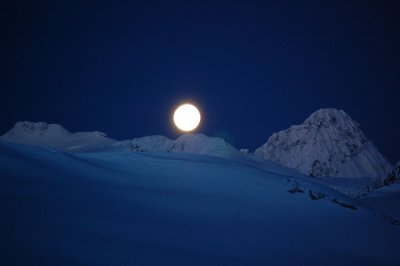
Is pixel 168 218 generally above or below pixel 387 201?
above

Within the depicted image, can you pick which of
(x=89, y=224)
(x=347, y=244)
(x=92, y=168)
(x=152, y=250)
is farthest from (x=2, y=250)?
(x=347, y=244)

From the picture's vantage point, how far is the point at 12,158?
857 centimetres

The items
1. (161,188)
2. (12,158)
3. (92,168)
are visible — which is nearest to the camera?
(12,158)

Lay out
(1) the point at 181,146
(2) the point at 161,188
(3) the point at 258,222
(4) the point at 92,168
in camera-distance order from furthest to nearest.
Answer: (1) the point at 181,146, (4) the point at 92,168, (2) the point at 161,188, (3) the point at 258,222

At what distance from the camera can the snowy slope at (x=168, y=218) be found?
4898mm

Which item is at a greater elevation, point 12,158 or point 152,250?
point 12,158

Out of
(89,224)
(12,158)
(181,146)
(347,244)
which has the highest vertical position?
(181,146)

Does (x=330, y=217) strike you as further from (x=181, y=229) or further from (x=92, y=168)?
(x=92, y=168)

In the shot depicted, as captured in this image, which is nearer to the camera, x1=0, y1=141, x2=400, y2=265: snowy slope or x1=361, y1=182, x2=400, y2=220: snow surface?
x1=0, y1=141, x2=400, y2=265: snowy slope

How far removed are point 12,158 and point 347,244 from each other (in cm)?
879

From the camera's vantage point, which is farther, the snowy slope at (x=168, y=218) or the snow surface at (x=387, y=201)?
the snow surface at (x=387, y=201)

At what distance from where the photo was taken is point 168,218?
6.80 m

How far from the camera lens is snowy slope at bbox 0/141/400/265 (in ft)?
16.1

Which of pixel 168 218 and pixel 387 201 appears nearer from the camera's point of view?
pixel 168 218
